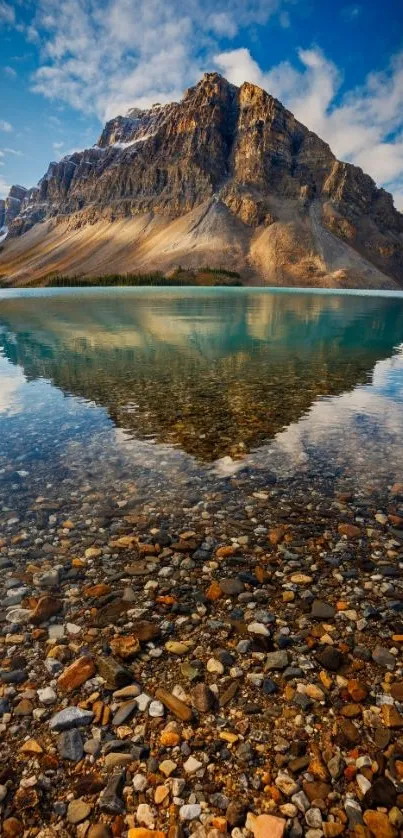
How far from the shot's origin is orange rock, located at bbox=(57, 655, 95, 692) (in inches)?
217

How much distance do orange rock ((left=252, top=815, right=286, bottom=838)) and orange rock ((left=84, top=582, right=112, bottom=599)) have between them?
392 cm

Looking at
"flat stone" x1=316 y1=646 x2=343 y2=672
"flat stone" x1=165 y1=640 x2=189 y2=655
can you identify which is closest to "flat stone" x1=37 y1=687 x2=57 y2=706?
"flat stone" x1=165 y1=640 x2=189 y2=655

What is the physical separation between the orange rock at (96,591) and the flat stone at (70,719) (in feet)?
6.96

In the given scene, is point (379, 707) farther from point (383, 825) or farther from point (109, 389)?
point (109, 389)

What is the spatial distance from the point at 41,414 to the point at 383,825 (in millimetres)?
15962

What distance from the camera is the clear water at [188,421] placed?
38.0ft

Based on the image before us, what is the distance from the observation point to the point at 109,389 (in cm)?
2150

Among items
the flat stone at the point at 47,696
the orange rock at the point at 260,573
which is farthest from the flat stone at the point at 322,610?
the flat stone at the point at 47,696

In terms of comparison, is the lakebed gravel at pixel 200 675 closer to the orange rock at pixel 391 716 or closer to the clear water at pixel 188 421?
the orange rock at pixel 391 716

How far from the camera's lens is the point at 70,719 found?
5000mm

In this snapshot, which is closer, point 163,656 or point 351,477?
point 163,656

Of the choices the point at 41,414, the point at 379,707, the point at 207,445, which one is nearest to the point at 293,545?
the point at 379,707

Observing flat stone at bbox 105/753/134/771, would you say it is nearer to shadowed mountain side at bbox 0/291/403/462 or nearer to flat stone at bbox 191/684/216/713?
flat stone at bbox 191/684/216/713

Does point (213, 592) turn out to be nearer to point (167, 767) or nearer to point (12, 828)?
point (167, 767)
